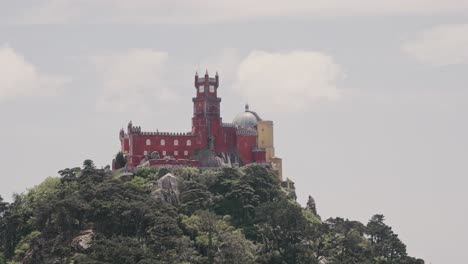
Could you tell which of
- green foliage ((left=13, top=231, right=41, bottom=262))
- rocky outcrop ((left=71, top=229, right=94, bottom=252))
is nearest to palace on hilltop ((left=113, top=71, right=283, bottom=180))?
green foliage ((left=13, top=231, right=41, bottom=262))

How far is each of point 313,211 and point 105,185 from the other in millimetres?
37415

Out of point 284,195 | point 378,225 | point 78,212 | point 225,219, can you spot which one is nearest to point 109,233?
point 78,212

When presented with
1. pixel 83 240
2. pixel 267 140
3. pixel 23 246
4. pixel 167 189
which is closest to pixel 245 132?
pixel 267 140

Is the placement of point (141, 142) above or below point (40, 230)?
above

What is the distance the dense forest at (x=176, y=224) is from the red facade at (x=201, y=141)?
529 centimetres

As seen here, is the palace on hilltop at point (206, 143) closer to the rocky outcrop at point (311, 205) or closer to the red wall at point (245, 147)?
the red wall at point (245, 147)

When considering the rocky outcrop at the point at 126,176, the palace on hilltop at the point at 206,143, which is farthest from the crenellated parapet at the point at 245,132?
the rocky outcrop at the point at 126,176

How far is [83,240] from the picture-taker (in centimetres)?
12988

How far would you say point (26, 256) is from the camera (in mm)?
133750

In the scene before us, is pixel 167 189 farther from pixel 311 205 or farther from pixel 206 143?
pixel 311 205

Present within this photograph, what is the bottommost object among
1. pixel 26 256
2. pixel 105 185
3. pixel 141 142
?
pixel 26 256

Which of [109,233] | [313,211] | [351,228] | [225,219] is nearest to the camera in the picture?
Answer: [109,233]

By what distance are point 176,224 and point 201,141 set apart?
31518 mm

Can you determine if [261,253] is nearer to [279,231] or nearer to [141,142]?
[279,231]
